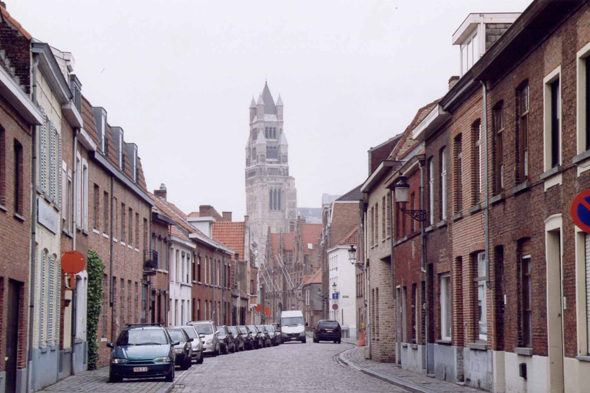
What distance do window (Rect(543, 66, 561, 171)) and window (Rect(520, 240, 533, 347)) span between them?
7.66ft

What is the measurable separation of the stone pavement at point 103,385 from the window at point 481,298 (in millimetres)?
7014

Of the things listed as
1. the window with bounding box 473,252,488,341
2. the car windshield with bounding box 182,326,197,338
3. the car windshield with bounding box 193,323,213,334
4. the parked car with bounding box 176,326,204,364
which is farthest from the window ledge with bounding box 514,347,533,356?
the car windshield with bounding box 193,323,213,334

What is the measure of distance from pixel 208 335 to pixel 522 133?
28.0m

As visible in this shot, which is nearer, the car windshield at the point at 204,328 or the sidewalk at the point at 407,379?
the sidewalk at the point at 407,379

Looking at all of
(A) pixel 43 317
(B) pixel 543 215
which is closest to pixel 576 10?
(B) pixel 543 215

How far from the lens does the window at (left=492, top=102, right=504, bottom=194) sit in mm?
22469

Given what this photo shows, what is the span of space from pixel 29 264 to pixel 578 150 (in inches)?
449

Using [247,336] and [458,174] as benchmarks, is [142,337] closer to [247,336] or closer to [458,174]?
[458,174]

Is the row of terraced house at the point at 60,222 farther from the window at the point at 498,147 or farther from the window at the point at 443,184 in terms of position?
the window at the point at 443,184

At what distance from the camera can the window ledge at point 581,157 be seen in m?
16.3

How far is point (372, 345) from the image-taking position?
41.9 m

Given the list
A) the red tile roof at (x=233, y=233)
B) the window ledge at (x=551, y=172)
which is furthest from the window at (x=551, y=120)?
the red tile roof at (x=233, y=233)

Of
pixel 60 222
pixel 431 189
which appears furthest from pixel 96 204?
pixel 431 189

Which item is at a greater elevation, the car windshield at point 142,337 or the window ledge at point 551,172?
the window ledge at point 551,172
